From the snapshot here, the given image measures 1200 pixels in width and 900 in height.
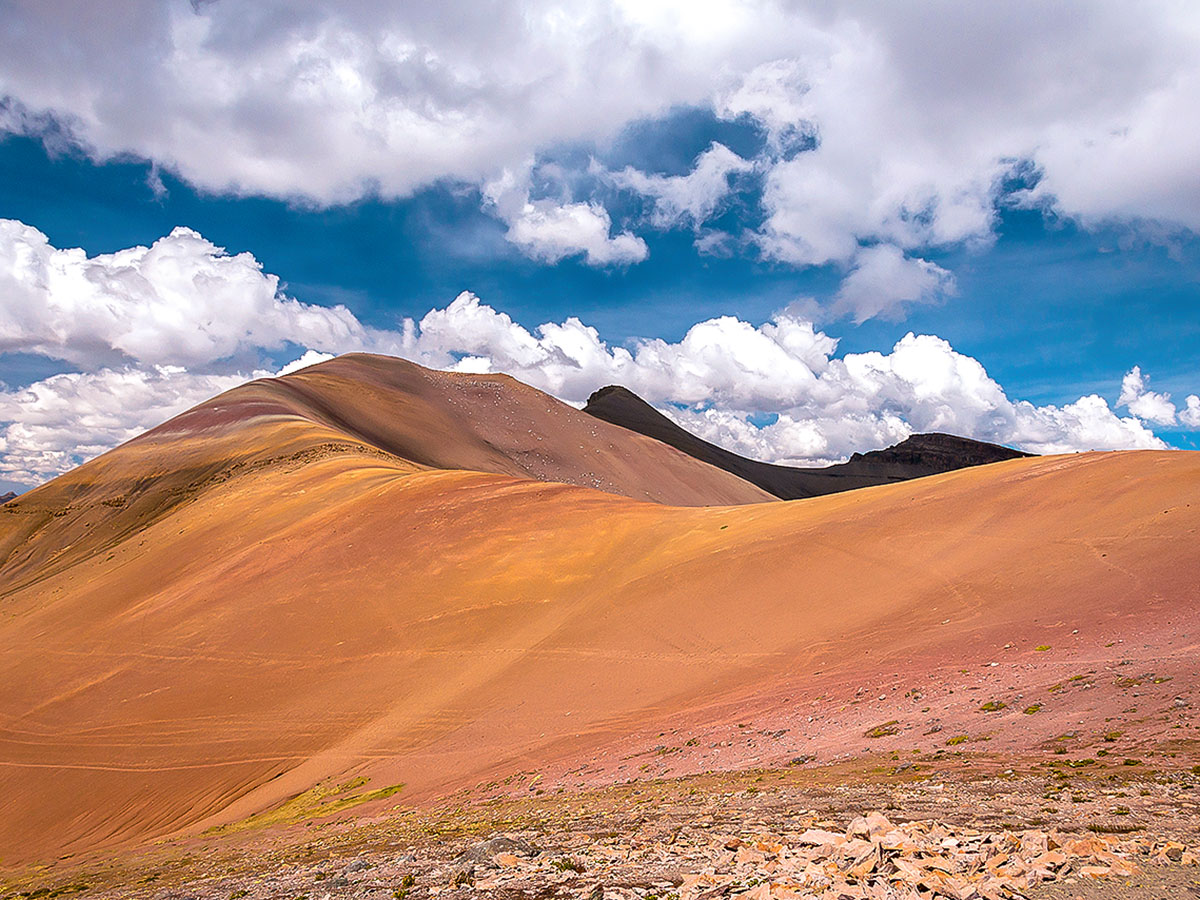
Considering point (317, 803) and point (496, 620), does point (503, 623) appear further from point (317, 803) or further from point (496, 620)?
point (317, 803)

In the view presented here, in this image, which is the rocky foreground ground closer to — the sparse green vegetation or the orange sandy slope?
the sparse green vegetation

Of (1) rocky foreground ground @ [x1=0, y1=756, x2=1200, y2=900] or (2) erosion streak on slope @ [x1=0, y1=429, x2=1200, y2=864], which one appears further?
(2) erosion streak on slope @ [x1=0, y1=429, x2=1200, y2=864]

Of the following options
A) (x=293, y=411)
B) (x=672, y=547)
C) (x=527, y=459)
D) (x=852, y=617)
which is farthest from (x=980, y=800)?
(x=527, y=459)

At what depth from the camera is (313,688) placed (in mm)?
17688

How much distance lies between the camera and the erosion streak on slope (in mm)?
13633

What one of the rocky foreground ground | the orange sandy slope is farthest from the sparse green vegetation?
the rocky foreground ground

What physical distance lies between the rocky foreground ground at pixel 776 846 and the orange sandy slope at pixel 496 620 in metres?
3.97

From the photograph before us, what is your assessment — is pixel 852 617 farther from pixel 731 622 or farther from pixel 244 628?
pixel 244 628

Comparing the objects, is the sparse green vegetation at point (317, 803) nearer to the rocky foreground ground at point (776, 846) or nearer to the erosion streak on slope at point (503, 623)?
the erosion streak on slope at point (503, 623)

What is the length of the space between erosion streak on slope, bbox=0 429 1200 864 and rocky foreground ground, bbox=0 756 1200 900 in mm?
3870

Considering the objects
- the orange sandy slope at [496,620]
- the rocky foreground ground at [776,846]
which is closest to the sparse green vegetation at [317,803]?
the orange sandy slope at [496,620]

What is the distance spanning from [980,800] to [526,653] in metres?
12.3

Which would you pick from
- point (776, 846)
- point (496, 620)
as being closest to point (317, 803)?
point (496, 620)

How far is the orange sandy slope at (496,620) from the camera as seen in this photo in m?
13.6
